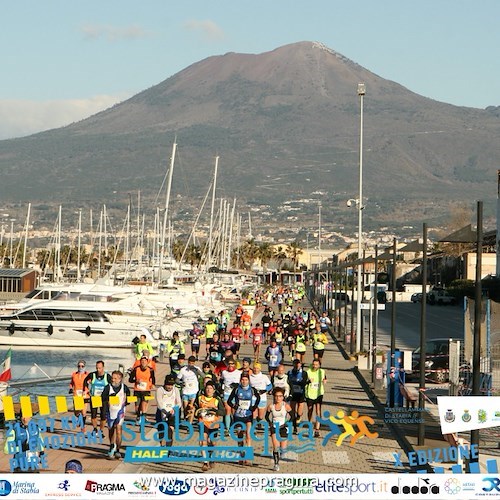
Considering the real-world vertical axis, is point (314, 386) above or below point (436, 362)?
above

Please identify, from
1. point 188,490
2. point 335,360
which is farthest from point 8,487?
point 335,360

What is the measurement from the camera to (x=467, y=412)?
51.7 ft

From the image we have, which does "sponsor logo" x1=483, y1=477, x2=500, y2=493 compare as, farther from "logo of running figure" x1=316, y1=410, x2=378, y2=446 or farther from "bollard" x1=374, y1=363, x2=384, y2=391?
"bollard" x1=374, y1=363, x2=384, y2=391

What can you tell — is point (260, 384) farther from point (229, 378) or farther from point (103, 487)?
point (103, 487)

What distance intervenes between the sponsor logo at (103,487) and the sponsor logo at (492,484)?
13.3 feet

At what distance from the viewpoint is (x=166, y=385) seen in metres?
18.9

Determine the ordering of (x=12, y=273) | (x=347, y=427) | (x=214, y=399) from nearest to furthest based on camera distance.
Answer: (x=214, y=399) < (x=347, y=427) < (x=12, y=273)

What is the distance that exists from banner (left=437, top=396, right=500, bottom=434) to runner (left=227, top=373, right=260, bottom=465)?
3526 mm

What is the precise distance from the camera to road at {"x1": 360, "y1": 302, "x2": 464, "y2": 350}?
50.7 meters

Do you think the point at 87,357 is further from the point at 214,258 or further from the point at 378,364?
the point at 214,258

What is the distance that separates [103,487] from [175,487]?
0.82 meters

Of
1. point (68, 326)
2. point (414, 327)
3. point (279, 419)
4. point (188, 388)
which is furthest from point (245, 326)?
point (279, 419)

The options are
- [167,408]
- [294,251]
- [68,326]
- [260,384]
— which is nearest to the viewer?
[167,408]

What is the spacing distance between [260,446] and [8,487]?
7.06 metres
